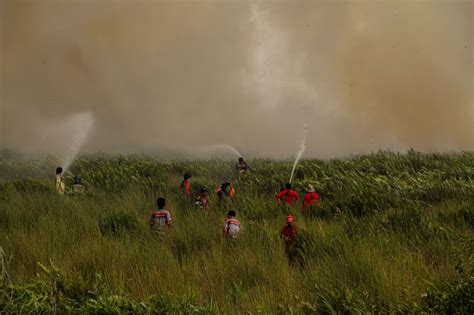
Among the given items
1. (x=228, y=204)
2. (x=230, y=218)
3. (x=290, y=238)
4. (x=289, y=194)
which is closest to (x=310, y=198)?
(x=289, y=194)

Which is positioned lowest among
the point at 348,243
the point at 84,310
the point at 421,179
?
the point at 84,310

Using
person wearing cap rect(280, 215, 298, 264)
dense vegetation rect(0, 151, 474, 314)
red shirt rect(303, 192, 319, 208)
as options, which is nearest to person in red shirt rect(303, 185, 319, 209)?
red shirt rect(303, 192, 319, 208)

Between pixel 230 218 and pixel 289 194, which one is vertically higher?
pixel 289 194

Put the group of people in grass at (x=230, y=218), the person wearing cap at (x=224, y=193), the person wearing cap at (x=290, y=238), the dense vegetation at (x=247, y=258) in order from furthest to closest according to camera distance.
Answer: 1. the person wearing cap at (x=224, y=193)
2. the group of people in grass at (x=230, y=218)
3. the person wearing cap at (x=290, y=238)
4. the dense vegetation at (x=247, y=258)

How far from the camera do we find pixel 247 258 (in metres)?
6.36

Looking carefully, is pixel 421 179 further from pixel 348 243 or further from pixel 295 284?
pixel 295 284

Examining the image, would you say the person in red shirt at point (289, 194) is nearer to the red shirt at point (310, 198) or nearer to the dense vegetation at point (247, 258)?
the red shirt at point (310, 198)

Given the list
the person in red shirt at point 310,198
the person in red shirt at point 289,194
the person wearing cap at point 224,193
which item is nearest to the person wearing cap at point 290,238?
the person in red shirt at point 310,198

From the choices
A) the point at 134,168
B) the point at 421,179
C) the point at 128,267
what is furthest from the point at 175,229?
the point at 134,168

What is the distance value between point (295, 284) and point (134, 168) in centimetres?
1742

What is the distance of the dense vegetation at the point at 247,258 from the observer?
4.55m

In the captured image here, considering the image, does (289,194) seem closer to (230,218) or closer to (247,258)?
(230,218)

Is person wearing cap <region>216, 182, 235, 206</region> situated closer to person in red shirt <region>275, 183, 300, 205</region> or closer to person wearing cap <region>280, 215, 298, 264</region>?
person in red shirt <region>275, 183, 300, 205</region>

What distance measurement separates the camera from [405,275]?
5.26 m
